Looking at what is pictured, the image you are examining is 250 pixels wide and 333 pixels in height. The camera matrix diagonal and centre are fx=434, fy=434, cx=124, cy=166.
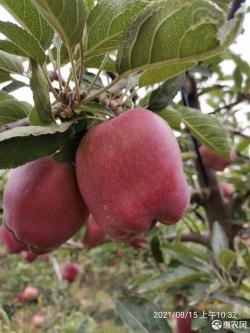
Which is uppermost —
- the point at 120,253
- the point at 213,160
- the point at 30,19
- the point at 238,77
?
the point at 30,19

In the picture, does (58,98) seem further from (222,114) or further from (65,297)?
(65,297)

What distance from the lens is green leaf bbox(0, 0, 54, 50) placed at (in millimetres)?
472

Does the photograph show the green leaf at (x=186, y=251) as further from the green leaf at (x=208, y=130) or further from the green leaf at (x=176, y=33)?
the green leaf at (x=176, y=33)

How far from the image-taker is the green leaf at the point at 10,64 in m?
0.60

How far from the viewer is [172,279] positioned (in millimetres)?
987

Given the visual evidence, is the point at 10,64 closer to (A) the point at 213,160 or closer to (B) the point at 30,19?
(B) the point at 30,19

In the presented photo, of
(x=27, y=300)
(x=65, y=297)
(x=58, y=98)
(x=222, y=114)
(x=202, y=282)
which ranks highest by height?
(x=58, y=98)

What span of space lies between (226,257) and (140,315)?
0.23m

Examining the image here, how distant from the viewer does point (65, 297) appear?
3141 millimetres

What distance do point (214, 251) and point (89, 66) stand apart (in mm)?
666

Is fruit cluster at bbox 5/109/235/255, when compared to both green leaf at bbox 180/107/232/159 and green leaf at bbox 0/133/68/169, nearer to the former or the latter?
green leaf at bbox 0/133/68/169

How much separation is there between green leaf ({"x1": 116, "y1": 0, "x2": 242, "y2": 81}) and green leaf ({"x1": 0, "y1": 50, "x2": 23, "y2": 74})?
0.20 metres

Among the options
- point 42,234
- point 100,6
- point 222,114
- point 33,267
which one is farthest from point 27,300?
point 100,6

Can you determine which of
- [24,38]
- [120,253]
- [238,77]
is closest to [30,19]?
[24,38]
